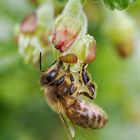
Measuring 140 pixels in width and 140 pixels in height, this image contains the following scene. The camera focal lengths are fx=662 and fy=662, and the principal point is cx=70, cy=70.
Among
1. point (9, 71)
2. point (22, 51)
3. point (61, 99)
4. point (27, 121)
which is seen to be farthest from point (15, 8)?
point (61, 99)

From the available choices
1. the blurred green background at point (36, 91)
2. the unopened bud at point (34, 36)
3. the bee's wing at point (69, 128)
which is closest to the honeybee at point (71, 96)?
the bee's wing at point (69, 128)

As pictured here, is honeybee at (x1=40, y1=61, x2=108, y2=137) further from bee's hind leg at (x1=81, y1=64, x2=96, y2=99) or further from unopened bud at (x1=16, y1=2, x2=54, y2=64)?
unopened bud at (x1=16, y1=2, x2=54, y2=64)

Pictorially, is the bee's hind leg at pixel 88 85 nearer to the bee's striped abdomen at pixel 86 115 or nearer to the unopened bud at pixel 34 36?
the bee's striped abdomen at pixel 86 115

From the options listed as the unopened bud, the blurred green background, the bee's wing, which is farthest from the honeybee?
the blurred green background

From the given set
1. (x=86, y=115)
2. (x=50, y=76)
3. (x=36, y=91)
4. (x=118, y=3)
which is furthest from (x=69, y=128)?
(x=36, y=91)

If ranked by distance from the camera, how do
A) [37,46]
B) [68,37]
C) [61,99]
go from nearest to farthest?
[68,37], [61,99], [37,46]

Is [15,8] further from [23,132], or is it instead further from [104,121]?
[104,121]

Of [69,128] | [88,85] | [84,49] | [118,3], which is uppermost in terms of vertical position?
[118,3]

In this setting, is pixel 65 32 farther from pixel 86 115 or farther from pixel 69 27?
pixel 86 115
